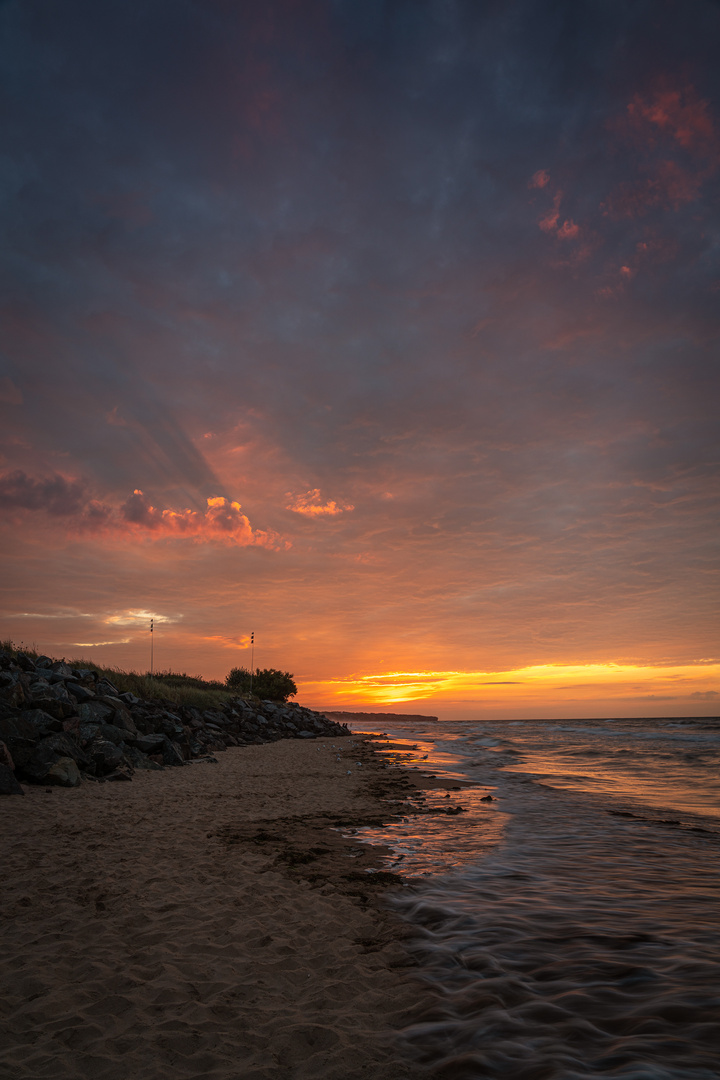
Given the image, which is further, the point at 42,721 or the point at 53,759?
the point at 42,721

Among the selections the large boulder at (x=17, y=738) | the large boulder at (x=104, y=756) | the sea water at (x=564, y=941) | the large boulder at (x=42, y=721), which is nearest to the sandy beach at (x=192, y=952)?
the sea water at (x=564, y=941)

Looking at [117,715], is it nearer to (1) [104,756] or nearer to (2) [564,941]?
(1) [104,756]

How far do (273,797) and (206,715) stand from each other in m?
18.8

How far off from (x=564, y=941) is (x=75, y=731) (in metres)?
14.3

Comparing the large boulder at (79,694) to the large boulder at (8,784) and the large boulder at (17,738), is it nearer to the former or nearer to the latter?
the large boulder at (17,738)

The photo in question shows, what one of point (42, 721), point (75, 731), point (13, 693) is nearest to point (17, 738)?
point (42, 721)

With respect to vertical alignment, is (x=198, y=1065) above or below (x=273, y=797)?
above

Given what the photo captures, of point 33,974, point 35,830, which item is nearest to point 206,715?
point 35,830

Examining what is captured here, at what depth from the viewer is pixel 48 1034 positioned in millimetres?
4102

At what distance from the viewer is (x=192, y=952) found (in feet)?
17.9

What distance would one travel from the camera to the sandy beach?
396 cm

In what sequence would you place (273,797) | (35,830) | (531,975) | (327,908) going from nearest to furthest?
(531,975)
(327,908)
(35,830)
(273,797)

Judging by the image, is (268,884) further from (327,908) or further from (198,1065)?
(198,1065)

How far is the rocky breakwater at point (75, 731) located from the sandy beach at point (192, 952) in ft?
7.36
